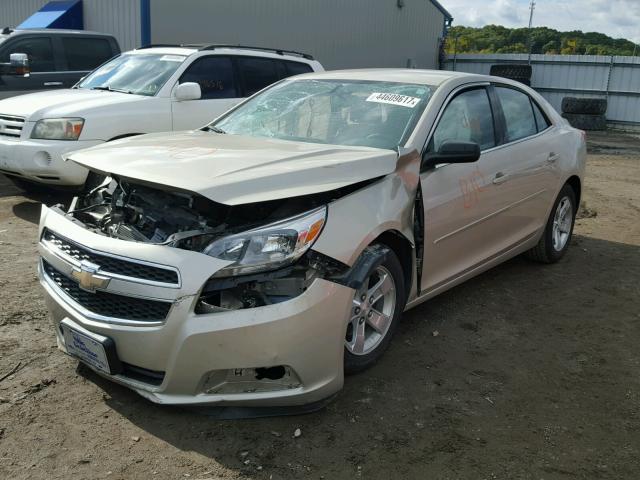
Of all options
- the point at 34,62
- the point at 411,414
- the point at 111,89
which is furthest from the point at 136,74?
the point at 411,414

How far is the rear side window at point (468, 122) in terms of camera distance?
405cm

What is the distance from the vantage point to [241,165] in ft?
10.5

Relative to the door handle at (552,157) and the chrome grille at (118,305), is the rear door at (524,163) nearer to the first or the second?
the door handle at (552,157)

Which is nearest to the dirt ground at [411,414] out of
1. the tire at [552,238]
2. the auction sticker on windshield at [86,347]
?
the auction sticker on windshield at [86,347]

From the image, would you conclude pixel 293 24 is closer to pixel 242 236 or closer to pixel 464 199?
pixel 464 199

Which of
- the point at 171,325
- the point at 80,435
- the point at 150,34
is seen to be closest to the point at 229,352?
the point at 171,325

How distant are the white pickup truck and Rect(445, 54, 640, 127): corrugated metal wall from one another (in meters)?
15.9

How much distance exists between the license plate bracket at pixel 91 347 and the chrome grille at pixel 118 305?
11 cm

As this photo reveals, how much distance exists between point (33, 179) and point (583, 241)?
5765mm

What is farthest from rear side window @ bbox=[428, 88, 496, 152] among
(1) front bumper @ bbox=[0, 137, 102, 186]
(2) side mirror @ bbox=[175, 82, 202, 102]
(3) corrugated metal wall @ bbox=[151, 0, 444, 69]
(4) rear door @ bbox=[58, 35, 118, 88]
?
(3) corrugated metal wall @ bbox=[151, 0, 444, 69]

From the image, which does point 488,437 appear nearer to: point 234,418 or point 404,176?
point 234,418

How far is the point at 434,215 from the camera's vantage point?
3.80m

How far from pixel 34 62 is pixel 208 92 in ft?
12.1

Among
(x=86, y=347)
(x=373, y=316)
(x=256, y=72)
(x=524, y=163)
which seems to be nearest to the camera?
(x=86, y=347)
